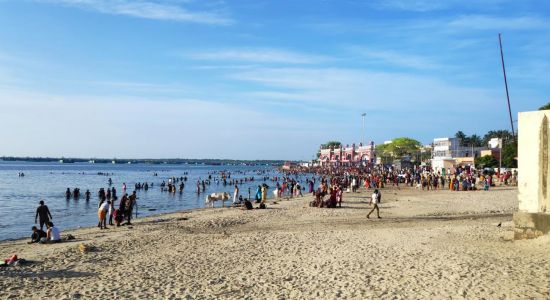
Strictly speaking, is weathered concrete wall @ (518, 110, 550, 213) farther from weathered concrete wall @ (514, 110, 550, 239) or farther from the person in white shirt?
the person in white shirt

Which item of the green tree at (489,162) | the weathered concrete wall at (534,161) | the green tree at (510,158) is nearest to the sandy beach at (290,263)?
the weathered concrete wall at (534,161)

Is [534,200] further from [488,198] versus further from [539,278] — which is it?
[488,198]

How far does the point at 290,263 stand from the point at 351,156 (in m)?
109

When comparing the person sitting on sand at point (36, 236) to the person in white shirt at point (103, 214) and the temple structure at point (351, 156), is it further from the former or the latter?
the temple structure at point (351, 156)

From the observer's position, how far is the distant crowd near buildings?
234 ft

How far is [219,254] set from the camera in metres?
12.4

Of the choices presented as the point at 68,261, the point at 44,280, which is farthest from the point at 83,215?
the point at 44,280

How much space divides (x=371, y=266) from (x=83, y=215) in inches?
886

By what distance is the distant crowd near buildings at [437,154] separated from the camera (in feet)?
234

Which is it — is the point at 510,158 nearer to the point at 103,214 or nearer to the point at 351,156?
the point at 103,214

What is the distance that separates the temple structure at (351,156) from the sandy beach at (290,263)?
91.0 metres

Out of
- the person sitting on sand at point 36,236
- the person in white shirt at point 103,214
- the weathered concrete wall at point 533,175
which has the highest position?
the weathered concrete wall at point 533,175

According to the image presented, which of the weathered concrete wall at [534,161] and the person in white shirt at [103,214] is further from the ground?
the weathered concrete wall at [534,161]

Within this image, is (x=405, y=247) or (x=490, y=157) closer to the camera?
(x=405, y=247)
